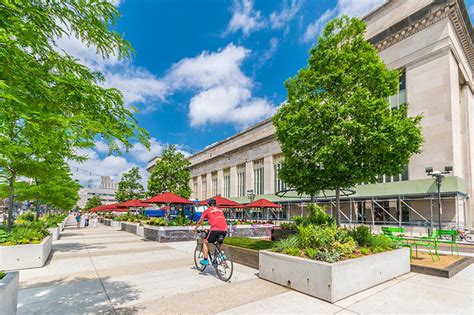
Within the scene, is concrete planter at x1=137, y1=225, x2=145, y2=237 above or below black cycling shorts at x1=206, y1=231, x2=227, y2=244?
below

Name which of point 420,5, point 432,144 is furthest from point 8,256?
point 420,5

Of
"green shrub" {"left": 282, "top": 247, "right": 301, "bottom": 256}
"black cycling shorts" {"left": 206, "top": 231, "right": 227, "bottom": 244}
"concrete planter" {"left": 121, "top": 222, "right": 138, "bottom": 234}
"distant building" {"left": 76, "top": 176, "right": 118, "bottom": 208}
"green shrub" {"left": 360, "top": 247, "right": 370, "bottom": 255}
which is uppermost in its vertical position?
"black cycling shorts" {"left": 206, "top": 231, "right": 227, "bottom": 244}

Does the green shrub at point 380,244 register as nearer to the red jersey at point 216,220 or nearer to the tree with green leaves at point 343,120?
the tree with green leaves at point 343,120

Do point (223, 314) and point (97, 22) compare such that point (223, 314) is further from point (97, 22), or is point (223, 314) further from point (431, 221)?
point (431, 221)

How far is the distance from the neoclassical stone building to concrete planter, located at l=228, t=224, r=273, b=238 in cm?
408

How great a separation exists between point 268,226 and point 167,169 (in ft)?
60.5

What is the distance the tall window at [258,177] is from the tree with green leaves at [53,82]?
140 ft

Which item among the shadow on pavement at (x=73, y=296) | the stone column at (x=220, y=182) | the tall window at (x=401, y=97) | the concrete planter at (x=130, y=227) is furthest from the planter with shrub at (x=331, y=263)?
the stone column at (x=220, y=182)


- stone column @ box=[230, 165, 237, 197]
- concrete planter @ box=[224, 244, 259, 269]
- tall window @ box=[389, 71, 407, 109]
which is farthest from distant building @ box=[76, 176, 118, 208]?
concrete planter @ box=[224, 244, 259, 269]

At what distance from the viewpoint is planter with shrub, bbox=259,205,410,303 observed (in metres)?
6.14

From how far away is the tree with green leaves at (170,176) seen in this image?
36.0 metres

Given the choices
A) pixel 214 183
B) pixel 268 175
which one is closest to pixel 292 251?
pixel 268 175

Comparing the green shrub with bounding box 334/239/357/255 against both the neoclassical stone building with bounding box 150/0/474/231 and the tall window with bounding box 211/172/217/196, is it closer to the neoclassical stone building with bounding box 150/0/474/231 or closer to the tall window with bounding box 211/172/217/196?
the neoclassical stone building with bounding box 150/0/474/231

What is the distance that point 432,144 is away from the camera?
25.8 metres
